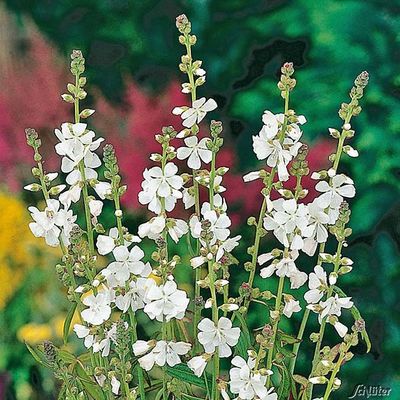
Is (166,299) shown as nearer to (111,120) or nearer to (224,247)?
(224,247)

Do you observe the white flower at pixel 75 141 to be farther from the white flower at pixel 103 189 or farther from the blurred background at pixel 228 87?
Result: the blurred background at pixel 228 87

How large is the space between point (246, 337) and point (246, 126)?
38 cm

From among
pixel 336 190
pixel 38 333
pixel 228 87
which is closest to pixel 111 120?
pixel 228 87

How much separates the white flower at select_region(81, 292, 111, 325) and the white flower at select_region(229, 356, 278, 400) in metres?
0.13

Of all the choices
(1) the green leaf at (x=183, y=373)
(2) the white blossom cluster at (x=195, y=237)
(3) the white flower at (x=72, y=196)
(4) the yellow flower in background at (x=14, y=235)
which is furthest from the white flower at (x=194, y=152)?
(4) the yellow flower in background at (x=14, y=235)

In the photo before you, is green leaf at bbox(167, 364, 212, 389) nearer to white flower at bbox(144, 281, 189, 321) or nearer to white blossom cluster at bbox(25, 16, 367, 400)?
white blossom cluster at bbox(25, 16, 367, 400)

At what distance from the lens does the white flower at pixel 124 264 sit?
0.78 meters

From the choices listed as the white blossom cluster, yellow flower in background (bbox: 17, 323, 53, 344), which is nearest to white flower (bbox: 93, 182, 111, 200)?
the white blossom cluster

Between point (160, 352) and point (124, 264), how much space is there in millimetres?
93

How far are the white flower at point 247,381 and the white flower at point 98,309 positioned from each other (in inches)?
5.2

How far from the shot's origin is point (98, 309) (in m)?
0.79

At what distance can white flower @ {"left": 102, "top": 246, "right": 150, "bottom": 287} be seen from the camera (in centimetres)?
78

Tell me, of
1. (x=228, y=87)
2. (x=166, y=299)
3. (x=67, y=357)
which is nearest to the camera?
Answer: (x=166, y=299)

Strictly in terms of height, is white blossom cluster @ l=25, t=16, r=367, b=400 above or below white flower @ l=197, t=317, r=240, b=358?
above
